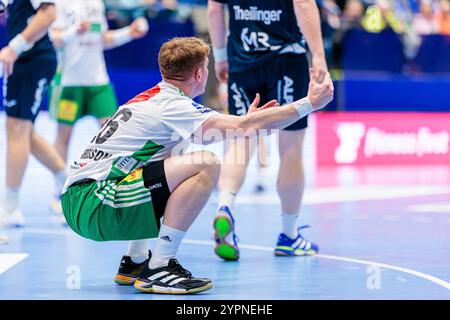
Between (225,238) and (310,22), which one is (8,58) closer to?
(225,238)

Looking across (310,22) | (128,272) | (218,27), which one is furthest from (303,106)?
(218,27)

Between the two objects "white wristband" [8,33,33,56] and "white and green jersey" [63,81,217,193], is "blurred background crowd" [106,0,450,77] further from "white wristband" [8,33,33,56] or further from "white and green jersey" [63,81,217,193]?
"white and green jersey" [63,81,217,193]

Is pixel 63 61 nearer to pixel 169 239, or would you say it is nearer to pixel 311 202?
pixel 311 202

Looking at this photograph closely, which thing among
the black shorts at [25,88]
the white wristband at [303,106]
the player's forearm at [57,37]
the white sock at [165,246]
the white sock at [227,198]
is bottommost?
the white sock at [165,246]

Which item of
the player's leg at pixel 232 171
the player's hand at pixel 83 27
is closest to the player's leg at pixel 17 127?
the player's hand at pixel 83 27

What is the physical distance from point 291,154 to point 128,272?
1403 millimetres

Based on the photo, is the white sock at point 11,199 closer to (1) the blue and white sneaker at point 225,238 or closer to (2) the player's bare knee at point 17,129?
(2) the player's bare knee at point 17,129

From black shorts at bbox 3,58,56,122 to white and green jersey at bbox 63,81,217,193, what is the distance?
2348mm

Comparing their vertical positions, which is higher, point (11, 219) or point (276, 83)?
point (276, 83)

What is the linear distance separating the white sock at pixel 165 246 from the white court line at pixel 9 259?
0.98m

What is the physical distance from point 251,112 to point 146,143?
497 mm

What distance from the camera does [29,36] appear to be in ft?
19.8

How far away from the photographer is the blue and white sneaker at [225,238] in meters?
5.01
